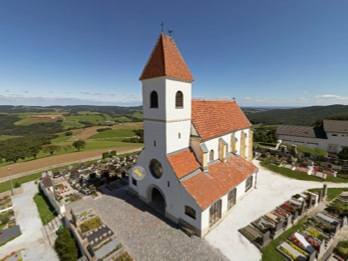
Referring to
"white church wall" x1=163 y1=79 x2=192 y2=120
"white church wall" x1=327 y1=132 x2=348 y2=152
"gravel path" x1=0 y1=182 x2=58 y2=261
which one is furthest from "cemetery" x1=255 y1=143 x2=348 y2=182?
"gravel path" x1=0 y1=182 x2=58 y2=261

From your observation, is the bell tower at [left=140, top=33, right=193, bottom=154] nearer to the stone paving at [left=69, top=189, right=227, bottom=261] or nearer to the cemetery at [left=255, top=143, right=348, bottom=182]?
the stone paving at [left=69, top=189, right=227, bottom=261]

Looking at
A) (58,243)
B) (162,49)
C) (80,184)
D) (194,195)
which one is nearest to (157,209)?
(194,195)

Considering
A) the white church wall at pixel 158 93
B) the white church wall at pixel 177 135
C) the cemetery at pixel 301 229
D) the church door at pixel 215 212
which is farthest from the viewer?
the white church wall at pixel 177 135

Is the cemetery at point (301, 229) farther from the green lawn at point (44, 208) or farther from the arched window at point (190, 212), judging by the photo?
the green lawn at point (44, 208)

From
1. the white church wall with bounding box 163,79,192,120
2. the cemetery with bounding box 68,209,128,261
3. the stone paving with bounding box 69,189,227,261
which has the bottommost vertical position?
the stone paving with bounding box 69,189,227,261

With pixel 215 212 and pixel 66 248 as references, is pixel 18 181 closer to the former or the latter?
pixel 66 248

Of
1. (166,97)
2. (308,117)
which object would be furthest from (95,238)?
(308,117)

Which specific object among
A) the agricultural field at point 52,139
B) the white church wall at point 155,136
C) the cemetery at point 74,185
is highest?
the white church wall at point 155,136

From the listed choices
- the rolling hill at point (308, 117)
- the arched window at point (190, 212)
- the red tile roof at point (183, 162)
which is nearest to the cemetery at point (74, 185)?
the red tile roof at point (183, 162)
